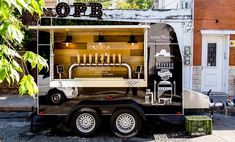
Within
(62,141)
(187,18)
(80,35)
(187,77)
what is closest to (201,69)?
(187,77)

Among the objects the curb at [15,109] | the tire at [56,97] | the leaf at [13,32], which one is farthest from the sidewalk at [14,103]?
the leaf at [13,32]

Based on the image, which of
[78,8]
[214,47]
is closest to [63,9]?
[78,8]

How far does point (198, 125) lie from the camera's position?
9156 millimetres

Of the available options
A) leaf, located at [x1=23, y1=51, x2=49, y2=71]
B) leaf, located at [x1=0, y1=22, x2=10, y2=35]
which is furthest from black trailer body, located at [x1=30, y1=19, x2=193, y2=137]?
leaf, located at [x1=0, y1=22, x2=10, y2=35]

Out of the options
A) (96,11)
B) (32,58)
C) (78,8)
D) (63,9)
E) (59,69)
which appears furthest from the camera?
(96,11)

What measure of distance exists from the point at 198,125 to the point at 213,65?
253 inches

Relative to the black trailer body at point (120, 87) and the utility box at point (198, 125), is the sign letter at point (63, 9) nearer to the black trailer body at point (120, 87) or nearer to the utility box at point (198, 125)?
the black trailer body at point (120, 87)

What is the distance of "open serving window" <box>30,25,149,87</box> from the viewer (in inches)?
356

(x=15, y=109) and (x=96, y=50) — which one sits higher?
(x=96, y=50)

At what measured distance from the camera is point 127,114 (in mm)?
8930

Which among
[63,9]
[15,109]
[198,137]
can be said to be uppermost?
[63,9]

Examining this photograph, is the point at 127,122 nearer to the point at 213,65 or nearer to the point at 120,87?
the point at 120,87

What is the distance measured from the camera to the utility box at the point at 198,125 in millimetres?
9125

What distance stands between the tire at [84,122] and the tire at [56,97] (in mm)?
458
